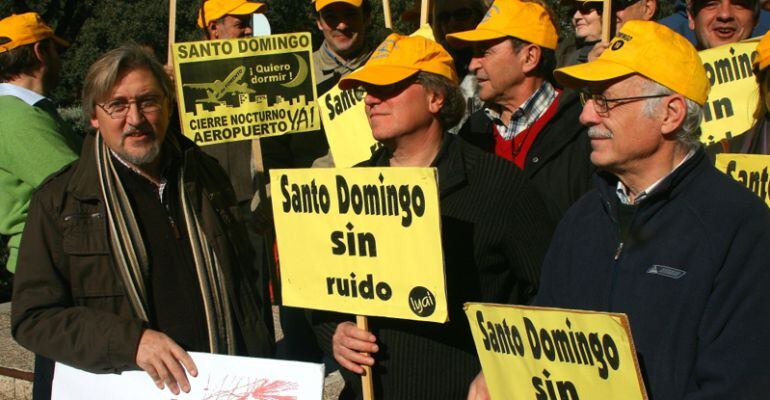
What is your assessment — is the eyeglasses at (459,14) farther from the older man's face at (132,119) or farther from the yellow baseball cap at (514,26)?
the older man's face at (132,119)

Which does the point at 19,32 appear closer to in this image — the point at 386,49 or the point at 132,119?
the point at 132,119

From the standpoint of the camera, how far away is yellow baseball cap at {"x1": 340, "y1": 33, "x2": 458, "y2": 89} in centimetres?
385

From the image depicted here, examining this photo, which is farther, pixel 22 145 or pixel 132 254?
pixel 22 145

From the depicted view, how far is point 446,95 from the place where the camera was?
3990mm

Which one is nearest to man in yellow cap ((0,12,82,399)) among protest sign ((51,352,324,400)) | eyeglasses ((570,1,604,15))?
protest sign ((51,352,324,400))

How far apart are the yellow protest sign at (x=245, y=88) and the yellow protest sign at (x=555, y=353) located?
11.5 feet

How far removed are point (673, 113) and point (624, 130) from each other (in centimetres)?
15

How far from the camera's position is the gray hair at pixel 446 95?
3953 millimetres

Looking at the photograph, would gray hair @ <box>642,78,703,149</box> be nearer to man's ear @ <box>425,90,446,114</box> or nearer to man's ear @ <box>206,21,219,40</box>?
man's ear @ <box>425,90,446,114</box>

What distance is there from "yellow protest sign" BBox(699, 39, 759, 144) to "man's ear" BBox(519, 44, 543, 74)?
0.93 meters

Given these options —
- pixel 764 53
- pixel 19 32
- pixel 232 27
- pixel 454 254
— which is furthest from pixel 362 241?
pixel 232 27

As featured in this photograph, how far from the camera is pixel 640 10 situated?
6133 millimetres

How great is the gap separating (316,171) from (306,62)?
113 inches

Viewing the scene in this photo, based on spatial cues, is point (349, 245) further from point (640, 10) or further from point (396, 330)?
point (640, 10)
